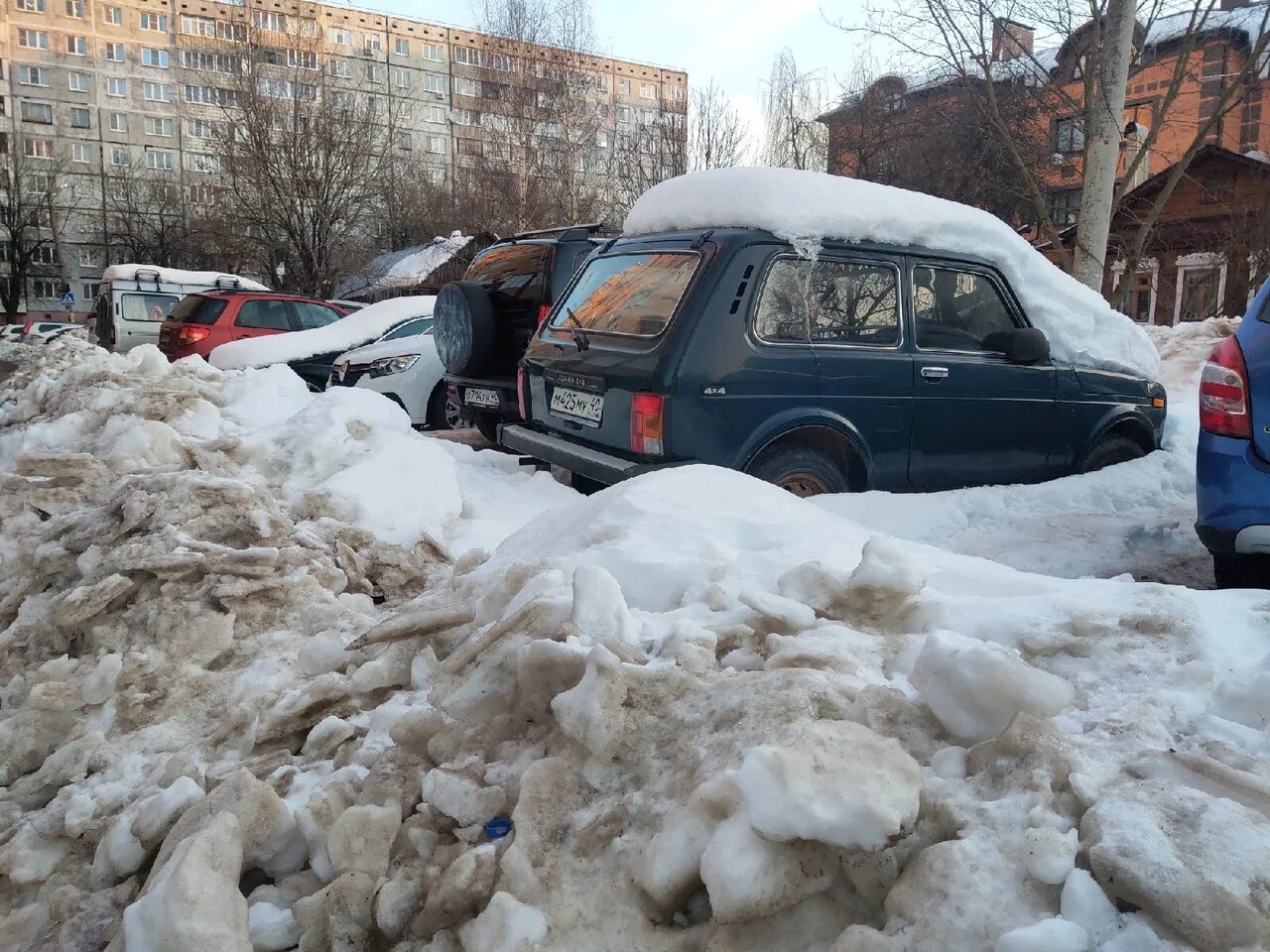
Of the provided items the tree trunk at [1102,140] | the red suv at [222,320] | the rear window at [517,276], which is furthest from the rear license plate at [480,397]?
the tree trunk at [1102,140]

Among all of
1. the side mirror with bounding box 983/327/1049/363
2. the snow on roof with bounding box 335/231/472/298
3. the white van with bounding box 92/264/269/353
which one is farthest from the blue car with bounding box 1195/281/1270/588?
the snow on roof with bounding box 335/231/472/298

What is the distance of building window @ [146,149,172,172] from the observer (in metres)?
56.1

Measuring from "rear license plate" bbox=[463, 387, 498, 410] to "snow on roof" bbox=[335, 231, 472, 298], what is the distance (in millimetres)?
24053

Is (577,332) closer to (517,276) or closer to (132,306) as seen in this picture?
(517,276)

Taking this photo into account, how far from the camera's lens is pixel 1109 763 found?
1.74 metres

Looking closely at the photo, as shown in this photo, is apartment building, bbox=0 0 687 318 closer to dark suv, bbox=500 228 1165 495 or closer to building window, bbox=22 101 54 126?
building window, bbox=22 101 54 126

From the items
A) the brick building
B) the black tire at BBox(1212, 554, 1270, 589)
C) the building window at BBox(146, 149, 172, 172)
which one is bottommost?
the black tire at BBox(1212, 554, 1270, 589)

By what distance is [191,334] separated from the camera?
41.3ft

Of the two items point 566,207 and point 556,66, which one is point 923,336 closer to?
point 566,207

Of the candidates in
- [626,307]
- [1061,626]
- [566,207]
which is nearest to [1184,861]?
[1061,626]

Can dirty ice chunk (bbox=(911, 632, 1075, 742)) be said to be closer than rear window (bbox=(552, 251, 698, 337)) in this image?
Yes

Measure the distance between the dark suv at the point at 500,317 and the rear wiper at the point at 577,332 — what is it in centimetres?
168

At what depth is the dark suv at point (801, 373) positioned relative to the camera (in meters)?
4.39

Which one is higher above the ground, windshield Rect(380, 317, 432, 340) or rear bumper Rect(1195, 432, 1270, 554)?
windshield Rect(380, 317, 432, 340)
